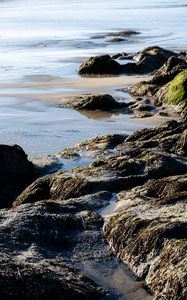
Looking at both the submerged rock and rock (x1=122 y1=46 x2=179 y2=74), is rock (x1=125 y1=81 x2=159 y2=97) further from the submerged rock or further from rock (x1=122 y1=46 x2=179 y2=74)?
rock (x1=122 y1=46 x2=179 y2=74)

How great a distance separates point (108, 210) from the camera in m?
6.79

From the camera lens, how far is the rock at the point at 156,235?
16.3 ft

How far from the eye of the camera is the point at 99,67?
878 inches

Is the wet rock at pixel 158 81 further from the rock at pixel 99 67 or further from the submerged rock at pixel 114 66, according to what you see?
the rock at pixel 99 67

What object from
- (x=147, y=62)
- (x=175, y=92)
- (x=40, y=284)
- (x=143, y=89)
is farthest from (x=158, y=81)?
(x=40, y=284)

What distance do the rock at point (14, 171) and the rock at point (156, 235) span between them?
7.78ft

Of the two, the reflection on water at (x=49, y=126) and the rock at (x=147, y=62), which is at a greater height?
the reflection on water at (x=49, y=126)

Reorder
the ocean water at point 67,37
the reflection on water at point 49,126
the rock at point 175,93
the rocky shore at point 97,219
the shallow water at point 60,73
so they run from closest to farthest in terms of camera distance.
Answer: the rocky shore at point 97,219, the shallow water at point 60,73, the reflection on water at point 49,126, the rock at point 175,93, the ocean water at point 67,37

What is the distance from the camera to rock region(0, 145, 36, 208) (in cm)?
886

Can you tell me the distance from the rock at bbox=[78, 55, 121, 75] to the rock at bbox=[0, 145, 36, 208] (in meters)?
13.0

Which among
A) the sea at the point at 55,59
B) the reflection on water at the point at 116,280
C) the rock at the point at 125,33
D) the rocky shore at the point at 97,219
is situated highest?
the rocky shore at the point at 97,219

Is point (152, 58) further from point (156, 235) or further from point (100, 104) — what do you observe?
point (156, 235)

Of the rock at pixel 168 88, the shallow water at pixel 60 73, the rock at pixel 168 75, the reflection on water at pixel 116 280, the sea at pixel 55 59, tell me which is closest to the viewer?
the reflection on water at pixel 116 280

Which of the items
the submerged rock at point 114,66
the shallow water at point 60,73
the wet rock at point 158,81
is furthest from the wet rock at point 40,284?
the submerged rock at point 114,66
